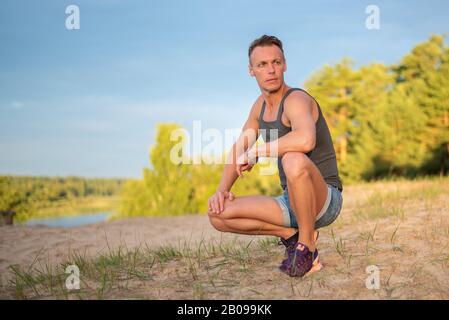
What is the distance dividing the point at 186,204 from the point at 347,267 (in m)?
23.1

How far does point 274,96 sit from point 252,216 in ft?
3.34

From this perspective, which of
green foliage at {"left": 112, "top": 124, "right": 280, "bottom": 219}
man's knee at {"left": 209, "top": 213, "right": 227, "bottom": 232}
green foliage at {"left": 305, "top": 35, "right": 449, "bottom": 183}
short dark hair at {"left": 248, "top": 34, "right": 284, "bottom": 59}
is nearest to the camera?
short dark hair at {"left": 248, "top": 34, "right": 284, "bottom": 59}

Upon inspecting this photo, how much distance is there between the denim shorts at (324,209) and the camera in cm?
356

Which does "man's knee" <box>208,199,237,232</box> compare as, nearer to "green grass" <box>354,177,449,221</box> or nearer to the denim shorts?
the denim shorts

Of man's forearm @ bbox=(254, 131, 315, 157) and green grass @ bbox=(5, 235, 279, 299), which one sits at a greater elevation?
man's forearm @ bbox=(254, 131, 315, 157)

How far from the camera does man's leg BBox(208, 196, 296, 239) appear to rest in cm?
363

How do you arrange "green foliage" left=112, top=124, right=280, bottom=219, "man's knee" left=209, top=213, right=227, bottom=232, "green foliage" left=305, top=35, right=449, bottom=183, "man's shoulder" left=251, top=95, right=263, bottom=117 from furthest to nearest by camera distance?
1. "green foliage" left=112, top=124, right=280, bottom=219
2. "green foliage" left=305, top=35, right=449, bottom=183
3. "man's shoulder" left=251, top=95, right=263, bottom=117
4. "man's knee" left=209, top=213, right=227, bottom=232

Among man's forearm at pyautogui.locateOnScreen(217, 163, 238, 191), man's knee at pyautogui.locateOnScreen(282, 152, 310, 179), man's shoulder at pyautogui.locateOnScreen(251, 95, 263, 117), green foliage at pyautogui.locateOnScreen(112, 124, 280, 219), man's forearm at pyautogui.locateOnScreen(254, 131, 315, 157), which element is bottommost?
green foliage at pyautogui.locateOnScreen(112, 124, 280, 219)

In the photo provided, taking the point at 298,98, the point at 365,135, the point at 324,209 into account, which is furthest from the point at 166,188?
the point at 298,98

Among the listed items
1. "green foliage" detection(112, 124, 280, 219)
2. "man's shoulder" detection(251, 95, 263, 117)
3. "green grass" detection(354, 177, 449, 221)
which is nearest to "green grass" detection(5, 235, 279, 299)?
"man's shoulder" detection(251, 95, 263, 117)

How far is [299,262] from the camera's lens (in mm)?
3396

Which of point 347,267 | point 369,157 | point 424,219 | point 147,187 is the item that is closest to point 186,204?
point 147,187

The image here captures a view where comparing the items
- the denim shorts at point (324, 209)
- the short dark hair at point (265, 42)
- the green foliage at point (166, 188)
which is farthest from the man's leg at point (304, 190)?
the green foliage at point (166, 188)

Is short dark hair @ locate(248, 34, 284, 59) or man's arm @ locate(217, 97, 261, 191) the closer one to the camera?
short dark hair @ locate(248, 34, 284, 59)
